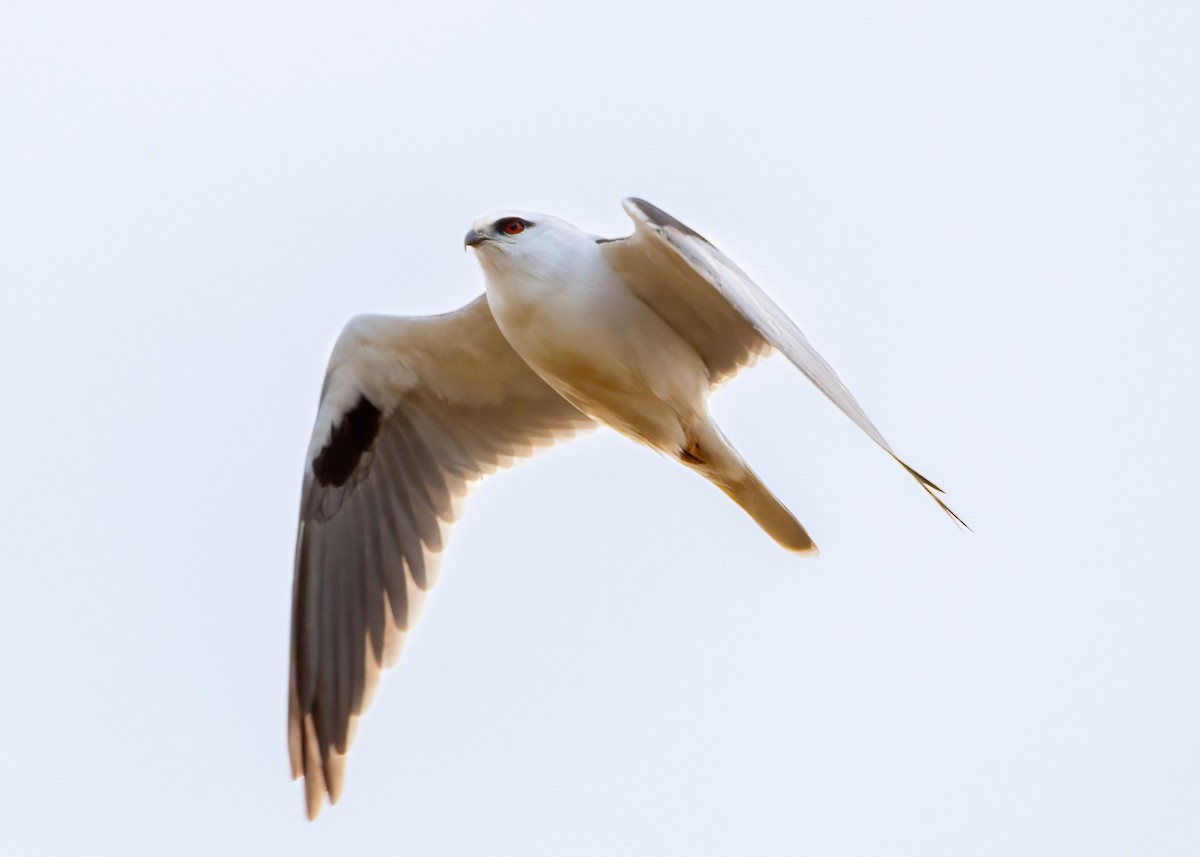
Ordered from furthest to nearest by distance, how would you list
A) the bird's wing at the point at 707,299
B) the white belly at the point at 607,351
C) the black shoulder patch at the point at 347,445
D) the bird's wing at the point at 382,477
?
1. the black shoulder patch at the point at 347,445
2. the bird's wing at the point at 382,477
3. the white belly at the point at 607,351
4. the bird's wing at the point at 707,299

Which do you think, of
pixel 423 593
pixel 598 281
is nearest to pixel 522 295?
pixel 598 281

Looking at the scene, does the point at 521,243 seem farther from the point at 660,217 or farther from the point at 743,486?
the point at 743,486

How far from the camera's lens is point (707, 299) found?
6.34 meters

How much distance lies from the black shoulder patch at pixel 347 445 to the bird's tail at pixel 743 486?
1.65m

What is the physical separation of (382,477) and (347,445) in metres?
0.22

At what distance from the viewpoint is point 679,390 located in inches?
252

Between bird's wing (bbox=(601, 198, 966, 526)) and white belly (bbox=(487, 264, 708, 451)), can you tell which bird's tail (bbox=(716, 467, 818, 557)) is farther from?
bird's wing (bbox=(601, 198, 966, 526))

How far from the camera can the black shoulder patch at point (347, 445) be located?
743cm

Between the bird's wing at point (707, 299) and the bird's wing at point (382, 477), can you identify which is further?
the bird's wing at point (382, 477)

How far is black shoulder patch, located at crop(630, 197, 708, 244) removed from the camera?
19.2ft

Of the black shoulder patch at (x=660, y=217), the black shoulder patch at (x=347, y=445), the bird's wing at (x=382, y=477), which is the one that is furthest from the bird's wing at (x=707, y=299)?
the black shoulder patch at (x=347, y=445)

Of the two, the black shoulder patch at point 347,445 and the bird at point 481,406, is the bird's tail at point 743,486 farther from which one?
the black shoulder patch at point 347,445

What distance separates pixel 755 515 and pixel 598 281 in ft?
4.08

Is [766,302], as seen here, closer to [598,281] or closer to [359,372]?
[598,281]
